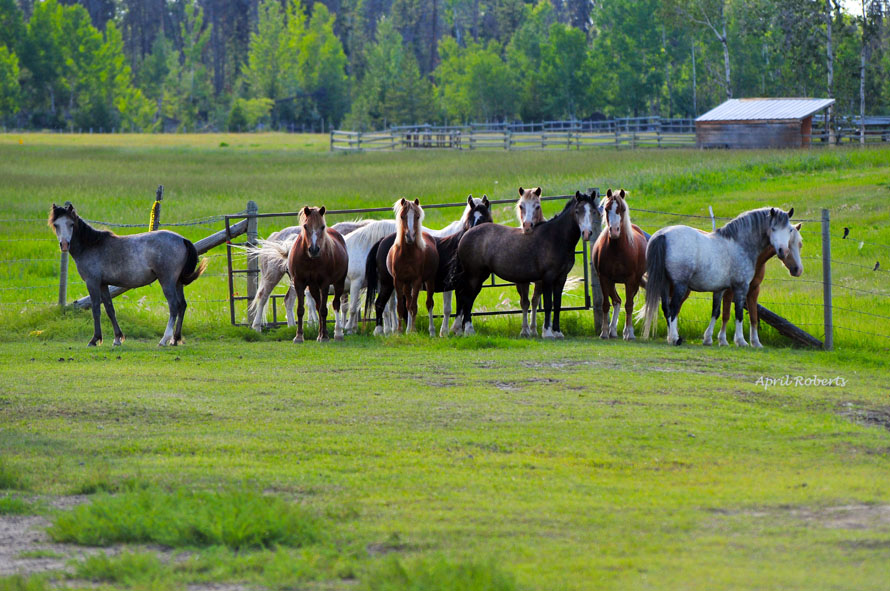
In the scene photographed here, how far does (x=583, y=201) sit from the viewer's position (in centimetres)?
1311

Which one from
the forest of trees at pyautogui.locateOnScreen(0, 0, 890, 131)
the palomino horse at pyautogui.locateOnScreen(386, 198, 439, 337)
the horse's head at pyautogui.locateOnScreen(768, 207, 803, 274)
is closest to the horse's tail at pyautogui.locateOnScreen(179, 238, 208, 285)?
the palomino horse at pyautogui.locateOnScreen(386, 198, 439, 337)

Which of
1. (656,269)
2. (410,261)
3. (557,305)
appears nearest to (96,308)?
(410,261)

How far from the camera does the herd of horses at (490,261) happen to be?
41.1ft

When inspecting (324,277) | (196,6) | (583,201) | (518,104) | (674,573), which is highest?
(196,6)

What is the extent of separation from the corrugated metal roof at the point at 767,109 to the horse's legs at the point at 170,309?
3831 cm

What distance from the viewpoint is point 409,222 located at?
517 inches

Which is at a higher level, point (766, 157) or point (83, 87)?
point (83, 87)

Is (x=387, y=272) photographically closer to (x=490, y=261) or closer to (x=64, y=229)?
(x=490, y=261)

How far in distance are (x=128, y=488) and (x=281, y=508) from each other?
1.23 metres

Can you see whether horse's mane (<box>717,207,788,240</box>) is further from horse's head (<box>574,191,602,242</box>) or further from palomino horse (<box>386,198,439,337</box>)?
palomino horse (<box>386,198,439,337</box>)

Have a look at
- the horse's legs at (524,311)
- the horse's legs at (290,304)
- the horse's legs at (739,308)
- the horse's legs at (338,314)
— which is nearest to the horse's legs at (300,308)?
the horse's legs at (338,314)

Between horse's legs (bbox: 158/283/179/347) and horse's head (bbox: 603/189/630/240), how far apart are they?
217 inches

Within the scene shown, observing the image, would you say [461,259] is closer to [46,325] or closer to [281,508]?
[46,325]

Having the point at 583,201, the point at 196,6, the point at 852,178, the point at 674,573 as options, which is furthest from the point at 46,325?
the point at 196,6
